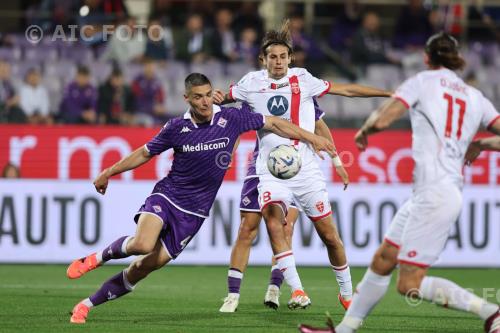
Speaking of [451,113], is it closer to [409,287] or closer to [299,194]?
[409,287]

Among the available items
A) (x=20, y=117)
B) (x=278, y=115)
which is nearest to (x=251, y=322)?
(x=278, y=115)

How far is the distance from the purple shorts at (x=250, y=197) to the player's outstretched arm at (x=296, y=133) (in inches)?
46.8

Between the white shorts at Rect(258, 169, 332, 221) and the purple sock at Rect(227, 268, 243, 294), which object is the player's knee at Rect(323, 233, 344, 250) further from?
the purple sock at Rect(227, 268, 243, 294)

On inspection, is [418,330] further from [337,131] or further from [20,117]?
[20,117]

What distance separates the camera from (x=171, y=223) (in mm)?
8945

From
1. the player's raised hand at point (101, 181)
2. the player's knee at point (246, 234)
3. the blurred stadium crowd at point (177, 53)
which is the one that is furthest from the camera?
the blurred stadium crowd at point (177, 53)

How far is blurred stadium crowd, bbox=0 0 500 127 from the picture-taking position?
55.2ft

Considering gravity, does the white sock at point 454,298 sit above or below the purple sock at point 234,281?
above

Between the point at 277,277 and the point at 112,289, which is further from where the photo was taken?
the point at 277,277

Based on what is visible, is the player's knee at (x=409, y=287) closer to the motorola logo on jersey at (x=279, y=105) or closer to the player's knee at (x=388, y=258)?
the player's knee at (x=388, y=258)

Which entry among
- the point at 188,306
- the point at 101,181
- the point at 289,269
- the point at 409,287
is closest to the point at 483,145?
the point at 409,287

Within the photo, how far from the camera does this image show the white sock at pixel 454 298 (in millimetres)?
7035

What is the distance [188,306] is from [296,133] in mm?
2295

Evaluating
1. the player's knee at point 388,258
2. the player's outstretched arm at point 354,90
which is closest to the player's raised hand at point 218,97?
the player's outstretched arm at point 354,90
